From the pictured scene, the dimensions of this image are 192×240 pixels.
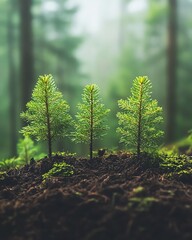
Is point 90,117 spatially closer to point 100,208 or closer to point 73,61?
point 100,208

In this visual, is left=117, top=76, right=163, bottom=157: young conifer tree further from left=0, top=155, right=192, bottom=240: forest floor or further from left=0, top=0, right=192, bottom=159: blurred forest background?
left=0, top=0, right=192, bottom=159: blurred forest background

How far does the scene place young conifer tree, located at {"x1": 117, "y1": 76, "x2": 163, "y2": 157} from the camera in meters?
3.10

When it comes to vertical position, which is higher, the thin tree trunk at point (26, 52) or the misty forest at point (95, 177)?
the thin tree trunk at point (26, 52)

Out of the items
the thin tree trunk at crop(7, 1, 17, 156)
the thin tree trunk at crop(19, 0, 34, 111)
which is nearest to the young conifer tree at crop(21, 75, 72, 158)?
the thin tree trunk at crop(19, 0, 34, 111)

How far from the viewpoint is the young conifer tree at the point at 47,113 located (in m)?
3.13

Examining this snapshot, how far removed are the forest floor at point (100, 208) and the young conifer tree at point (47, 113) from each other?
0.58 meters

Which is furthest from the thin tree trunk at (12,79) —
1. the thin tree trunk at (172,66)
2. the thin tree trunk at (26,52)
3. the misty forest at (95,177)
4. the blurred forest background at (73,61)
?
the misty forest at (95,177)

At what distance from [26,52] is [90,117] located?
35.8 ft

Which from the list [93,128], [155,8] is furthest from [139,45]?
[93,128]

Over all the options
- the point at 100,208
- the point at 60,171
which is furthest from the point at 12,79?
the point at 100,208

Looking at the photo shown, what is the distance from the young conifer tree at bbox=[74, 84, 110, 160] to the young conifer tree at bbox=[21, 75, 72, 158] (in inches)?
4.6

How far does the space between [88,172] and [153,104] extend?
0.85 m

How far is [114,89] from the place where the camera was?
78.6 feet

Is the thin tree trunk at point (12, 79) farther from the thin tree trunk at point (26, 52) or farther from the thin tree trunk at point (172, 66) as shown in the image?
the thin tree trunk at point (172, 66)
